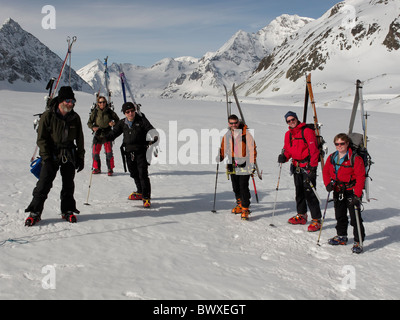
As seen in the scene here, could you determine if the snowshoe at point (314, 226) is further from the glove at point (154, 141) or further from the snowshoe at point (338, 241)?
the glove at point (154, 141)

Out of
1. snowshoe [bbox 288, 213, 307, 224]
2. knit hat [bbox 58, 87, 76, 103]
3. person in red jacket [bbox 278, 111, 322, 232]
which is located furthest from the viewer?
snowshoe [bbox 288, 213, 307, 224]

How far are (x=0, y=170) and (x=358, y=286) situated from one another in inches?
360

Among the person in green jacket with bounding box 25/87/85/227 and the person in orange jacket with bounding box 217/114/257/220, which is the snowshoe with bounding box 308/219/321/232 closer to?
the person in orange jacket with bounding box 217/114/257/220

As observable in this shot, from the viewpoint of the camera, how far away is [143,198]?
7.89 metres

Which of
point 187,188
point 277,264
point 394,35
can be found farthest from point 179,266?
point 394,35

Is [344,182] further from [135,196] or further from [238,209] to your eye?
[135,196]

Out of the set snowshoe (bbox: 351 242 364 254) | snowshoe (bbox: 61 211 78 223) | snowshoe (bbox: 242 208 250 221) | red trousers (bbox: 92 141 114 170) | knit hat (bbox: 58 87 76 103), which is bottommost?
snowshoe (bbox: 351 242 364 254)

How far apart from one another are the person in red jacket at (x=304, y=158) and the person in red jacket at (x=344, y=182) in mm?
493

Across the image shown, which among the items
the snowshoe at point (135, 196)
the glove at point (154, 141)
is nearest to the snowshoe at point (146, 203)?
the snowshoe at point (135, 196)

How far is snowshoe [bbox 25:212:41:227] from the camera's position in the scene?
240 inches

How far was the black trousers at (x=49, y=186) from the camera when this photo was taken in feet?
20.3

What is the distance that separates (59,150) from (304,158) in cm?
475

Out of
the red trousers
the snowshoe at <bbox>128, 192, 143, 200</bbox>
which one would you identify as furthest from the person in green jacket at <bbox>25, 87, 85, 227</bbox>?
the red trousers

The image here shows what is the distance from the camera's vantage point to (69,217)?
6531mm
